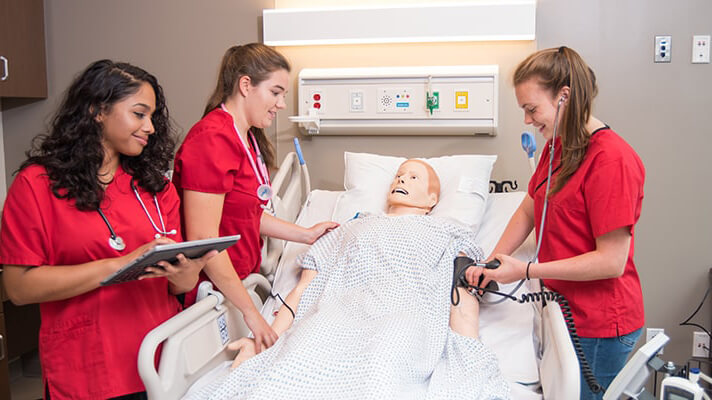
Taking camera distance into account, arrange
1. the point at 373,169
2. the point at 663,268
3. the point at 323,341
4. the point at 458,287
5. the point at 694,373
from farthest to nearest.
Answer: the point at 663,268
the point at 373,169
the point at 458,287
the point at 323,341
the point at 694,373

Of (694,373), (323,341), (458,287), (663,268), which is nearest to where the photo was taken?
(694,373)

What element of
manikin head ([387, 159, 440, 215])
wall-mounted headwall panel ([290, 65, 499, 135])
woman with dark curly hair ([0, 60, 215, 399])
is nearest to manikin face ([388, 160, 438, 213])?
manikin head ([387, 159, 440, 215])

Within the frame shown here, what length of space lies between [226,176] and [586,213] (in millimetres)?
976

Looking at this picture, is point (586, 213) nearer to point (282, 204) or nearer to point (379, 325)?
point (379, 325)

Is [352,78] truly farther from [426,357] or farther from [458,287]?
[426,357]

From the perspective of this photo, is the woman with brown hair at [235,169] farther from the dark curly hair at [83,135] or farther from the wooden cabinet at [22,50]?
the wooden cabinet at [22,50]

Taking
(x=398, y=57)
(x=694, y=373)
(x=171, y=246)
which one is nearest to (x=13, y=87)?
(x=398, y=57)

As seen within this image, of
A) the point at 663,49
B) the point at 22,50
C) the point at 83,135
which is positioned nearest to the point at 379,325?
the point at 83,135

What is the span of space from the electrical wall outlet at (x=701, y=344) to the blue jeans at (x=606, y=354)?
1.13m

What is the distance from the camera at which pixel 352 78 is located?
8.21ft

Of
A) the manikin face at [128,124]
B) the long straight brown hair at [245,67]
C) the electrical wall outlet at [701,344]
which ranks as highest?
the long straight brown hair at [245,67]

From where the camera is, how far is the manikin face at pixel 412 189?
2.11m

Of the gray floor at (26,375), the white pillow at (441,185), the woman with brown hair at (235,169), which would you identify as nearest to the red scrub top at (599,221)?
the white pillow at (441,185)

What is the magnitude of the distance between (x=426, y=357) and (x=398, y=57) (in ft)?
4.93
